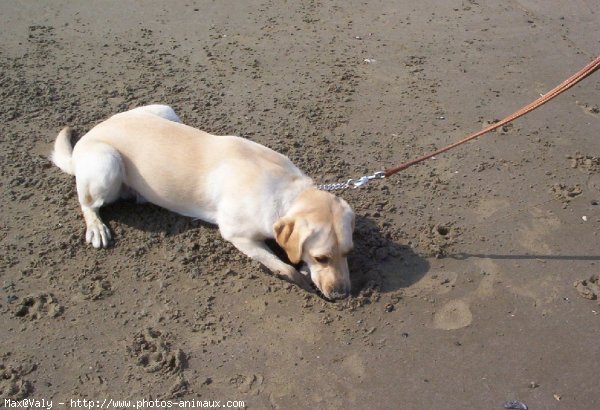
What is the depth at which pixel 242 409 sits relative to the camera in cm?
355

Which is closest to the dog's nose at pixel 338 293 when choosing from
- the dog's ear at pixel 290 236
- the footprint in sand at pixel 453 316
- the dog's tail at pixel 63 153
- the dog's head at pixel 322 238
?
the dog's head at pixel 322 238

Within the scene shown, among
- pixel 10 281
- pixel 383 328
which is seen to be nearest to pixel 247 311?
pixel 383 328

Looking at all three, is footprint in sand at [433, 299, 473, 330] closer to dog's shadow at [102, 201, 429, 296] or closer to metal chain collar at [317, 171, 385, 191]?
dog's shadow at [102, 201, 429, 296]

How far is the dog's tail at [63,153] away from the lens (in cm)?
526

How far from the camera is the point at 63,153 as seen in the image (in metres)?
5.32

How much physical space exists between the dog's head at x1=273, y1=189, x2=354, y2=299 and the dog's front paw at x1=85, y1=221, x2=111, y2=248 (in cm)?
134

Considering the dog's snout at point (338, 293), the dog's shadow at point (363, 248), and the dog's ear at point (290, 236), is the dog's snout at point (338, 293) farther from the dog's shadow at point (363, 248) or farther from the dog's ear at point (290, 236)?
the dog's ear at point (290, 236)

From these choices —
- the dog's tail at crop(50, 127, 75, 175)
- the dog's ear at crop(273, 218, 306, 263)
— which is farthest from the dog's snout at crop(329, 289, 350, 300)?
the dog's tail at crop(50, 127, 75, 175)

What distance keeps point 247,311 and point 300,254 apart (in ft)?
1.69

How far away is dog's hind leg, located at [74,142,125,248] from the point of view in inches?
183

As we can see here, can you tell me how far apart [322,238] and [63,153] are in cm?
257

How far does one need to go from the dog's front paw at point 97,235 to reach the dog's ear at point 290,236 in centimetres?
133

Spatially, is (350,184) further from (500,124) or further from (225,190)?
(500,124)

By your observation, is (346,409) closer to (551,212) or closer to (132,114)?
(551,212)
